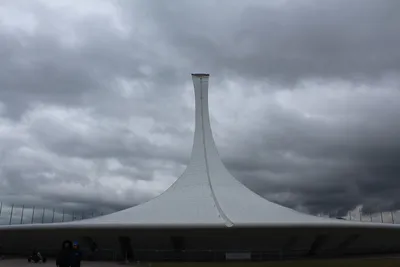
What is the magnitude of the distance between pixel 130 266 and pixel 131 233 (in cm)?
→ 391

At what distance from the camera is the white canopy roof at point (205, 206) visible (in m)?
14.6

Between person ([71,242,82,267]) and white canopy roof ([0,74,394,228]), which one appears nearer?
person ([71,242,82,267])

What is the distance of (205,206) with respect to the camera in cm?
1638

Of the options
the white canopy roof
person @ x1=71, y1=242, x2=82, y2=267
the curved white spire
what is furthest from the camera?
the curved white spire

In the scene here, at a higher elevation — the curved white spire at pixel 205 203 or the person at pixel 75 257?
the curved white spire at pixel 205 203

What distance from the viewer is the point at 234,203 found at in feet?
54.9

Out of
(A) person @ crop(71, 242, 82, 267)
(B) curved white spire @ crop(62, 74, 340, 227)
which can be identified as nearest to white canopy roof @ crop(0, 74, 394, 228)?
(B) curved white spire @ crop(62, 74, 340, 227)

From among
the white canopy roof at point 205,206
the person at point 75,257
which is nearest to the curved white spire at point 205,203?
the white canopy roof at point 205,206

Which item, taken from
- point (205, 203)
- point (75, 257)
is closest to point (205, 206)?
point (205, 203)

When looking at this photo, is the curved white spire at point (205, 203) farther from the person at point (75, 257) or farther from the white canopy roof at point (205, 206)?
the person at point (75, 257)

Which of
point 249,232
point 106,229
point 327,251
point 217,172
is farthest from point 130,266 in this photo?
point 327,251

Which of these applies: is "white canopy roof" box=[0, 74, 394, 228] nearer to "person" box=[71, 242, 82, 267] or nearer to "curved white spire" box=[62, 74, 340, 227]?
"curved white spire" box=[62, 74, 340, 227]

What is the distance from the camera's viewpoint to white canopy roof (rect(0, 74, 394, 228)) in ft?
47.8

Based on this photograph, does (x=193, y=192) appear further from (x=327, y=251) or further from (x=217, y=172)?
(x=327, y=251)
